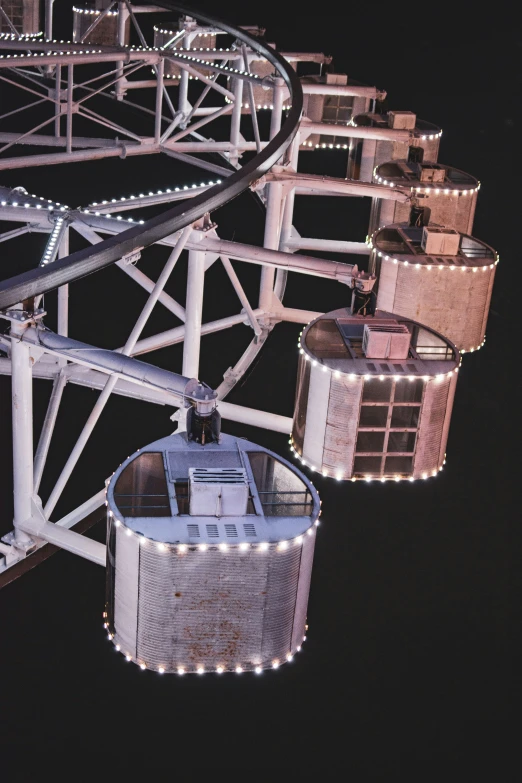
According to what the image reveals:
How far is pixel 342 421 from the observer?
17.7 meters

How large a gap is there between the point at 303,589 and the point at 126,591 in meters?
2.16

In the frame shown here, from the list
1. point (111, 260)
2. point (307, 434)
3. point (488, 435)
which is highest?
point (111, 260)

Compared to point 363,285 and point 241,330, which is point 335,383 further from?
point 241,330

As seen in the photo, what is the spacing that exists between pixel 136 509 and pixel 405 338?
572 cm

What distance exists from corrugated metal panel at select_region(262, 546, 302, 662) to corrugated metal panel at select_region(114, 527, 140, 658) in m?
1.58

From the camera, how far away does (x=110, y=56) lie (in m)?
30.1

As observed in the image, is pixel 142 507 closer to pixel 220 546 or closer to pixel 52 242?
pixel 220 546

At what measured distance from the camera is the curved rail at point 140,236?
14.9 meters

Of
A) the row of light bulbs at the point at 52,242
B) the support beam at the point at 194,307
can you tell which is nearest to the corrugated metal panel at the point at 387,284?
the support beam at the point at 194,307

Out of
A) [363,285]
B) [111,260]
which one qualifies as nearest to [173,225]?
[111,260]

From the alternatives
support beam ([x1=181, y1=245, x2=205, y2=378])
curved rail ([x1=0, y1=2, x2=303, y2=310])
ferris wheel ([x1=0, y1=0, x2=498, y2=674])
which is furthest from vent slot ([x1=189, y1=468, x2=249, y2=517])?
support beam ([x1=181, y1=245, x2=205, y2=378])

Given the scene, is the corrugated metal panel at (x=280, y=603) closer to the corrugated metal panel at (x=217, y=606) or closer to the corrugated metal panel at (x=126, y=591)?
the corrugated metal panel at (x=217, y=606)

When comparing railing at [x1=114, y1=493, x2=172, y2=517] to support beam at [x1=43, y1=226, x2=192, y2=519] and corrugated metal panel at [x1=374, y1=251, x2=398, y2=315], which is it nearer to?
support beam at [x1=43, y1=226, x2=192, y2=519]

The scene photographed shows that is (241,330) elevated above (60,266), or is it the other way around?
(60,266)
